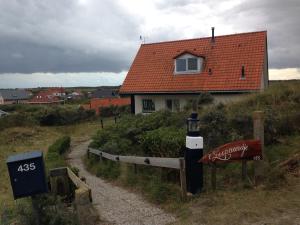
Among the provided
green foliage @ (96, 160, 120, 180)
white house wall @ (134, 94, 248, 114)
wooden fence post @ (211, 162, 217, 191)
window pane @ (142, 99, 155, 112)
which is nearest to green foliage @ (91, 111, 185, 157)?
green foliage @ (96, 160, 120, 180)

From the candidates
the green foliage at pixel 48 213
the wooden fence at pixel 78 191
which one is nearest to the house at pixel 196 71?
the wooden fence at pixel 78 191

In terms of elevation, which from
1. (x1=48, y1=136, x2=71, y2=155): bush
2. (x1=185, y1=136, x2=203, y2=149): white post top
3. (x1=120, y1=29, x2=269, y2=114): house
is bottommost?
(x1=48, y1=136, x2=71, y2=155): bush

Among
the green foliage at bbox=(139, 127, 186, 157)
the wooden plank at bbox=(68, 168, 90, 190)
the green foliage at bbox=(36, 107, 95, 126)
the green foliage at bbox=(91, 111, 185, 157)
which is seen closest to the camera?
the wooden plank at bbox=(68, 168, 90, 190)

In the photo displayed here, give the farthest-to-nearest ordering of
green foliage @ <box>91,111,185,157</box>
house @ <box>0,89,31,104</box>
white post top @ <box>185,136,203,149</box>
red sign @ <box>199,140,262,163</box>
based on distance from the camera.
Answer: house @ <box>0,89,31,104</box>, green foliage @ <box>91,111,185,157</box>, white post top @ <box>185,136,203,149</box>, red sign @ <box>199,140,262,163</box>

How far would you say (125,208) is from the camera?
25.0ft

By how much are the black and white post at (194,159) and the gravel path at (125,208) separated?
0.88 meters

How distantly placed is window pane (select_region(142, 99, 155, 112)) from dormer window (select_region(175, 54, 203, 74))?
2759mm

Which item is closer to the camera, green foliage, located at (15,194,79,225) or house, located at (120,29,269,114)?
green foliage, located at (15,194,79,225)

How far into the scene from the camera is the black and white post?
24.8 ft

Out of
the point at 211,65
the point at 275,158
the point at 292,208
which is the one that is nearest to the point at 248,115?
the point at 275,158

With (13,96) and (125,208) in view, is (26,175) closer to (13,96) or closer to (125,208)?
(125,208)

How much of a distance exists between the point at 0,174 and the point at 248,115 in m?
12.2

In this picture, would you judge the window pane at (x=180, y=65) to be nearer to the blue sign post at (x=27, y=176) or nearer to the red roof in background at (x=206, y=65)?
the red roof in background at (x=206, y=65)

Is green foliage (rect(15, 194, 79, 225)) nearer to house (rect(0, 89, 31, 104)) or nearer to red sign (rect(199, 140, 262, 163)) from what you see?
red sign (rect(199, 140, 262, 163))
